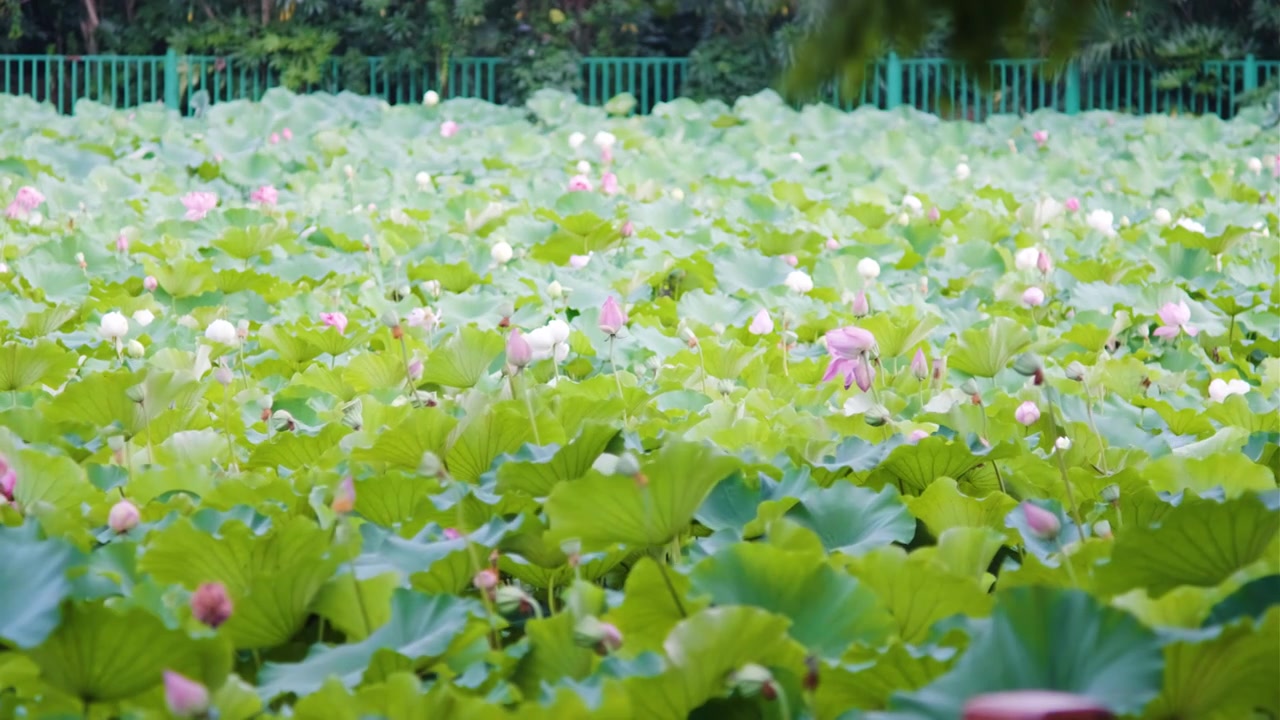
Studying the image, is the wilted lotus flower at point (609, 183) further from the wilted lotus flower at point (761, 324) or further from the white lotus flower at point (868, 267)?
the wilted lotus flower at point (761, 324)

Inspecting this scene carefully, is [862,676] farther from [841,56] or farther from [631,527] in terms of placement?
[841,56]

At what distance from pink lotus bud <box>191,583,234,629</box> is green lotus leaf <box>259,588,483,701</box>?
0.06 m

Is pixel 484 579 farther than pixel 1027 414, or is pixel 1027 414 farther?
pixel 1027 414

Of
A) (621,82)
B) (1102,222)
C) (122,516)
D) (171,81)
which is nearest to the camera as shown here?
(122,516)

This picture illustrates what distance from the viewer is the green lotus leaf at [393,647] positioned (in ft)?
3.29

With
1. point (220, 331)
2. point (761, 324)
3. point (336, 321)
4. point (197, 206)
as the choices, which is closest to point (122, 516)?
point (220, 331)

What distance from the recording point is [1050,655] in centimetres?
83

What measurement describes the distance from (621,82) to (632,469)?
37.2 ft

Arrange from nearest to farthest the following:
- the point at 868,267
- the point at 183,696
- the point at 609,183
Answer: the point at 183,696, the point at 868,267, the point at 609,183

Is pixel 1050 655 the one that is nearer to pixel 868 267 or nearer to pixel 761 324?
pixel 761 324

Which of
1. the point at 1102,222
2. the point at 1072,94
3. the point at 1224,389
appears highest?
the point at 1072,94

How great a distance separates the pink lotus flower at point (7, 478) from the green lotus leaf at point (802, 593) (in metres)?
0.66

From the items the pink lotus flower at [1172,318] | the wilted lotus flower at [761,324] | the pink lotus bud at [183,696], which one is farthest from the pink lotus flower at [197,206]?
the pink lotus bud at [183,696]

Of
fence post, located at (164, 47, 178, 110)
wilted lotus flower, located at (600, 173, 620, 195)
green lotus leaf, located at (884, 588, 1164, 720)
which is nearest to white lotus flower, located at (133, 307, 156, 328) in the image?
green lotus leaf, located at (884, 588, 1164, 720)
